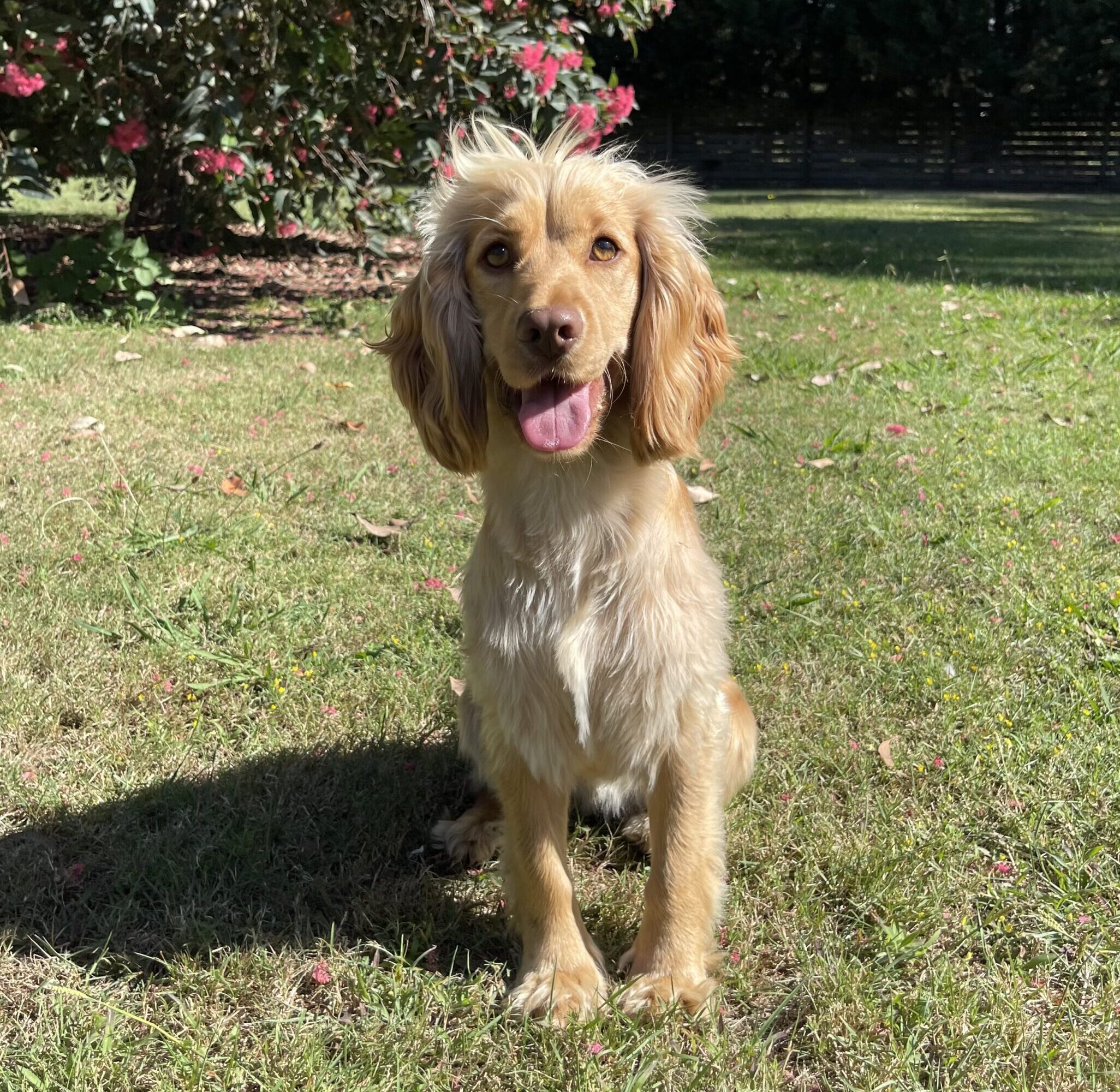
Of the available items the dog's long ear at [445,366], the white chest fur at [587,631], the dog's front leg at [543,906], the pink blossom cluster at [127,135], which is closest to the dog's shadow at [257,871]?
the dog's front leg at [543,906]

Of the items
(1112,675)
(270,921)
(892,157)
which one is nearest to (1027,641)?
(1112,675)

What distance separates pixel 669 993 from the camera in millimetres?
2230

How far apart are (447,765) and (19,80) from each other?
217 inches

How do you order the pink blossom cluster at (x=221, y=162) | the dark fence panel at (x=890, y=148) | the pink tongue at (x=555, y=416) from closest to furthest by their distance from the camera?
the pink tongue at (x=555, y=416), the pink blossom cluster at (x=221, y=162), the dark fence panel at (x=890, y=148)

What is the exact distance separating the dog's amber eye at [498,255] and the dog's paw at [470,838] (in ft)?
4.80

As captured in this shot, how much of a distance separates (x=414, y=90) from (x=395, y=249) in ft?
15.0

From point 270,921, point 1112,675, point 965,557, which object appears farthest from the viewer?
point 965,557

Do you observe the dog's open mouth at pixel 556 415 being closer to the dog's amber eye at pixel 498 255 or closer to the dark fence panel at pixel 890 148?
the dog's amber eye at pixel 498 255

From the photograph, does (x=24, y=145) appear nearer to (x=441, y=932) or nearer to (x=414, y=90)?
(x=414, y=90)

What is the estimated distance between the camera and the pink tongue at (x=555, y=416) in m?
2.18

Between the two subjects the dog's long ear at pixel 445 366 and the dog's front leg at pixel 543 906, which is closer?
the dog's front leg at pixel 543 906

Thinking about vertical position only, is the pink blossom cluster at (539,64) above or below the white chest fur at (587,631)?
above

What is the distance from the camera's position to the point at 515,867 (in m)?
2.37

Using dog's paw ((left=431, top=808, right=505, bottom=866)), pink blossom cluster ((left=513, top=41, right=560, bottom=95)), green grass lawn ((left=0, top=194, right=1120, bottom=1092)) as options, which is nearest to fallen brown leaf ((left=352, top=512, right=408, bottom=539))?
green grass lawn ((left=0, top=194, right=1120, bottom=1092))
